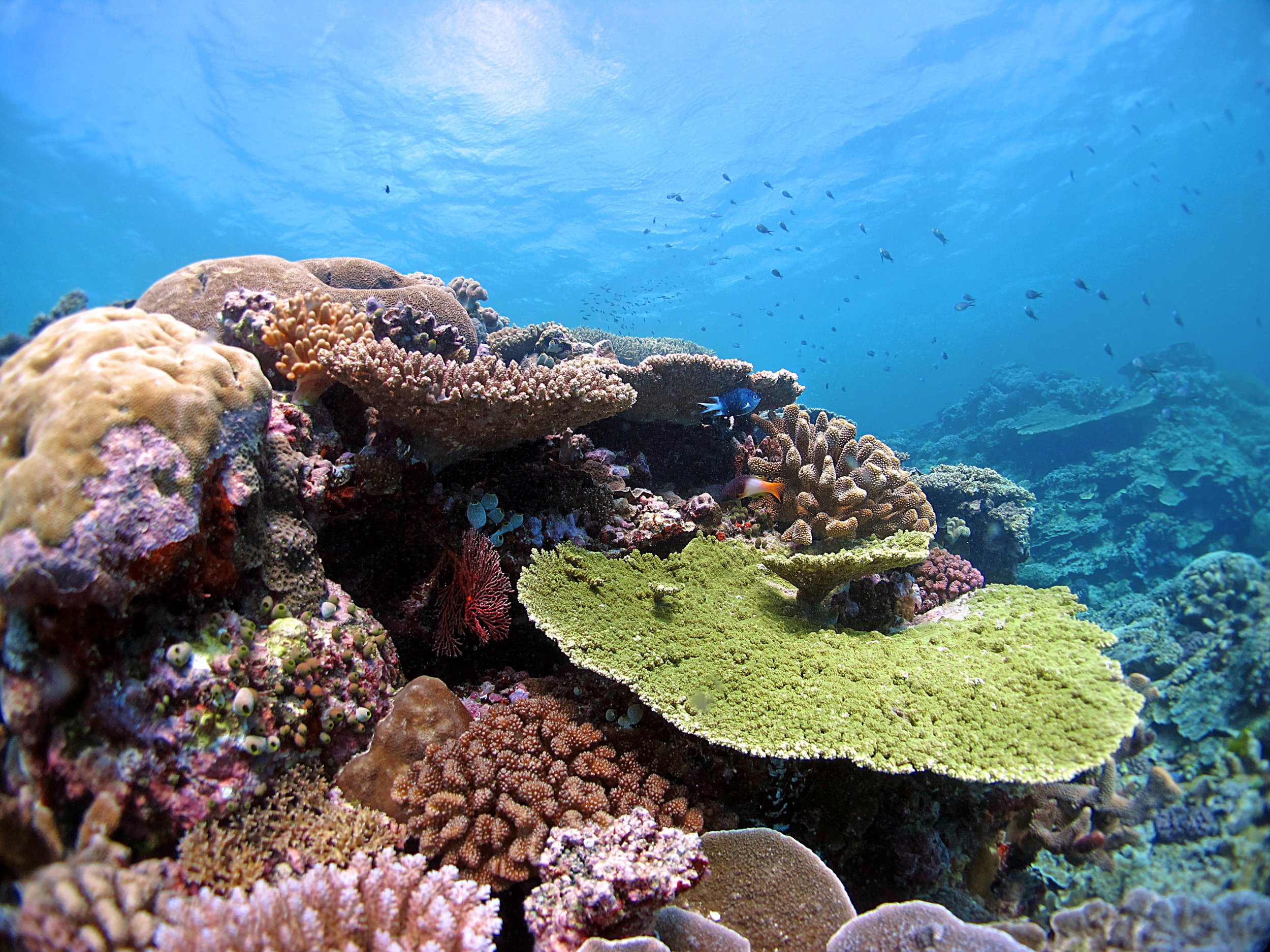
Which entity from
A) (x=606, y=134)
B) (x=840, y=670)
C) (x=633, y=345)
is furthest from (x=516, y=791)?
(x=606, y=134)

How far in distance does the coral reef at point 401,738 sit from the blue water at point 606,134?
30816 millimetres

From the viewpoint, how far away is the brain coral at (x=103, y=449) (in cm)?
183

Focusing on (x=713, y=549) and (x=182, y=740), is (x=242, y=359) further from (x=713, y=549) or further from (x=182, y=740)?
(x=713, y=549)

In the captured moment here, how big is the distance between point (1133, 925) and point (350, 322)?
559 centimetres

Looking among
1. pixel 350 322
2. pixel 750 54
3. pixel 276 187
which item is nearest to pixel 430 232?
pixel 276 187

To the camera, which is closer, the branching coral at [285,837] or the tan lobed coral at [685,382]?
the branching coral at [285,837]

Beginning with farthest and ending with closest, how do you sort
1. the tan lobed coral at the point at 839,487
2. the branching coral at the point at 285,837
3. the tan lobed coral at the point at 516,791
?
1. the tan lobed coral at the point at 839,487
2. the tan lobed coral at the point at 516,791
3. the branching coral at the point at 285,837

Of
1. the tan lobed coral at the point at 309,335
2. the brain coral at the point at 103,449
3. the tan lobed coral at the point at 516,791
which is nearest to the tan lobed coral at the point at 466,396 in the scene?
the tan lobed coral at the point at 309,335

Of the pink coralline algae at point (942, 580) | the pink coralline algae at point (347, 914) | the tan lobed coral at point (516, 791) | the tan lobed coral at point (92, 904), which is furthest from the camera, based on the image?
the pink coralline algae at point (942, 580)

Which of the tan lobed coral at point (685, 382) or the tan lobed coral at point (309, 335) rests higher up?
the tan lobed coral at point (685, 382)

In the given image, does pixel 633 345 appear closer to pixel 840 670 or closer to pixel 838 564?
pixel 838 564

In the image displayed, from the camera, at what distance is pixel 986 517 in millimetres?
9469

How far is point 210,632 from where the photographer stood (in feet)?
7.77

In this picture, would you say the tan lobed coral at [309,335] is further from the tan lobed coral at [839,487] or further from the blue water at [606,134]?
the blue water at [606,134]
